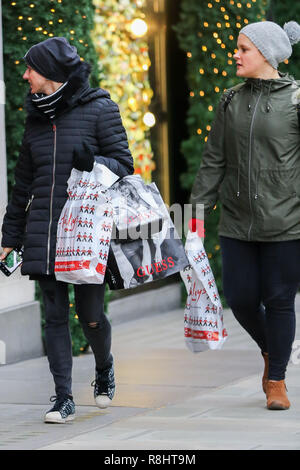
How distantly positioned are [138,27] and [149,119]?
83cm

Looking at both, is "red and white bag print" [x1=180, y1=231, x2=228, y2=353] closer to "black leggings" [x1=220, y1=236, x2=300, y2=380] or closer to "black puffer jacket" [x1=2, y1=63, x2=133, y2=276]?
"black leggings" [x1=220, y1=236, x2=300, y2=380]

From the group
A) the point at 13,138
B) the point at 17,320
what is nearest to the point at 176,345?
the point at 17,320

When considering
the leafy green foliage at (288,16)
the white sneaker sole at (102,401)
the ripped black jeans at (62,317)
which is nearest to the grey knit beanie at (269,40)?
the ripped black jeans at (62,317)

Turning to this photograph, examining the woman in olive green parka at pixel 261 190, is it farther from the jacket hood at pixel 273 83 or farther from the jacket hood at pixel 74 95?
the jacket hood at pixel 74 95

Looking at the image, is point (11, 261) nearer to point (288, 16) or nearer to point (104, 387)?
point (104, 387)

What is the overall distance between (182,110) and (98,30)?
1746 millimetres

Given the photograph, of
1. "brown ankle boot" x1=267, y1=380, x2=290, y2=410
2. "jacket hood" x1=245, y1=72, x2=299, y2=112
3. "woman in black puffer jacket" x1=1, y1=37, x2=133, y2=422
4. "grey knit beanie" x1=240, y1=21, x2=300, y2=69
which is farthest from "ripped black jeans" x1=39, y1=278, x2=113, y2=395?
"grey knit beanie" x1=240, y1=21, x2=300, y2=69

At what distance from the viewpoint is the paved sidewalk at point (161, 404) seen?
5.36 metres

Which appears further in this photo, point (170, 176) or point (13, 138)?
point (170, 176)

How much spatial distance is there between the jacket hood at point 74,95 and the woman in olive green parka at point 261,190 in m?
0.68

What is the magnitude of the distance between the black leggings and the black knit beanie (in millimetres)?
1152
